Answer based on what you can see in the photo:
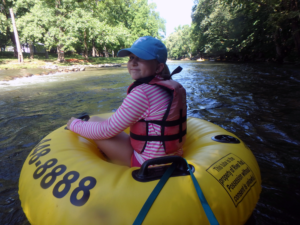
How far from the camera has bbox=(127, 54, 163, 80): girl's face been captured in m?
1.39

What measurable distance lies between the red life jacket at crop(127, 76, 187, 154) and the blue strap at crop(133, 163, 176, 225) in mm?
275

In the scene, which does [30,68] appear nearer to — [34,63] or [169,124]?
[34,63]

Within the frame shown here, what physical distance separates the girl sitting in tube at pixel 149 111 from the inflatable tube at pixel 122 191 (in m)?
0.22

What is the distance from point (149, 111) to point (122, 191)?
1.76 feet

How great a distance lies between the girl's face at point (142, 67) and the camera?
1387 millimetres

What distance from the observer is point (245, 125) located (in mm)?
3174

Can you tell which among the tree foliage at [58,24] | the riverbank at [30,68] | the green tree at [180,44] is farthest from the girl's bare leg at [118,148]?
the green tree at [180,44]

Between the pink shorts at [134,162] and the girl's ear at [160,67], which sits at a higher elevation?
the girl's ear at [160,67]

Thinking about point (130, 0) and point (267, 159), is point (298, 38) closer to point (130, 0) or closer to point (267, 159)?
point (267, 159)

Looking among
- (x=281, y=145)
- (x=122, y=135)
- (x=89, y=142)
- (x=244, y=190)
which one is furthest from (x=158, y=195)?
(x=281, y=145)

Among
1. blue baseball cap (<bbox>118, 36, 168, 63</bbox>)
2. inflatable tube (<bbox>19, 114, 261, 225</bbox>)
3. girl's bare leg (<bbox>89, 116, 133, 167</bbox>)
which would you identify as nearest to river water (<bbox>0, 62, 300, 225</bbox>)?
inflatable tube (<bbox>19, 114, 261, 225</bbox>)

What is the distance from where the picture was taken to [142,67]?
139 centimetres

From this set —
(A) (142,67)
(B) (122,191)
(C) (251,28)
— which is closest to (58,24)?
(C) (251,28)

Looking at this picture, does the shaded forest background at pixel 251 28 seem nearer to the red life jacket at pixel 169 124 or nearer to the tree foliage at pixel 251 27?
the tree foliage at pixel 251 27
